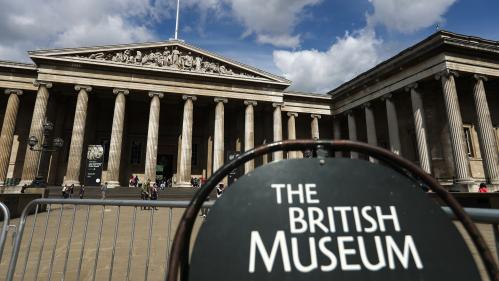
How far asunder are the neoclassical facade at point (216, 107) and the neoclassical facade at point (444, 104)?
0.09 metres

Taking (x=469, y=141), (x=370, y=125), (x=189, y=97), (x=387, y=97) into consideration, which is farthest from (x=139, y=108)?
(x=469, y=141)

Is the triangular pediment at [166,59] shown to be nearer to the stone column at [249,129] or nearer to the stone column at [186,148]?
the stone column at [249,129]

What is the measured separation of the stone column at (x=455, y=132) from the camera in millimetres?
19156

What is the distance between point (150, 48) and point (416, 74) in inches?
943

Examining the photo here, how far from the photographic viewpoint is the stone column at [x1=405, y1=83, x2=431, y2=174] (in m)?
21.9

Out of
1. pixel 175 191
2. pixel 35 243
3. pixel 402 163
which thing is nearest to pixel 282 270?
pixel 402 163

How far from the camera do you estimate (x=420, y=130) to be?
22.1m

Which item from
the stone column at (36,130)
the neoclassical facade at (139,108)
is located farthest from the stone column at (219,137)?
the stone column at (36,130)

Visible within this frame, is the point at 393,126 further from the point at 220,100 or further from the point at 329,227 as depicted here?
the point at 329,227

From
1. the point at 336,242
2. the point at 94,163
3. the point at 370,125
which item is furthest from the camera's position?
the point at 370,125

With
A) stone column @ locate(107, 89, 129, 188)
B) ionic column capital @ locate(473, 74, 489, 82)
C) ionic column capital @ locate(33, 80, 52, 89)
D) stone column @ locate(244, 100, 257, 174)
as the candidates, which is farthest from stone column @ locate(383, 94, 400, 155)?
ionic column capital @ locate(33, 80, 52, 89)

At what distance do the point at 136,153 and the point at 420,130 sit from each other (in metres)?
28.1

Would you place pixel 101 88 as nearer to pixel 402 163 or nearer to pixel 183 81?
pixel 183 81

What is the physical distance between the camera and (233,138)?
3216 cm
